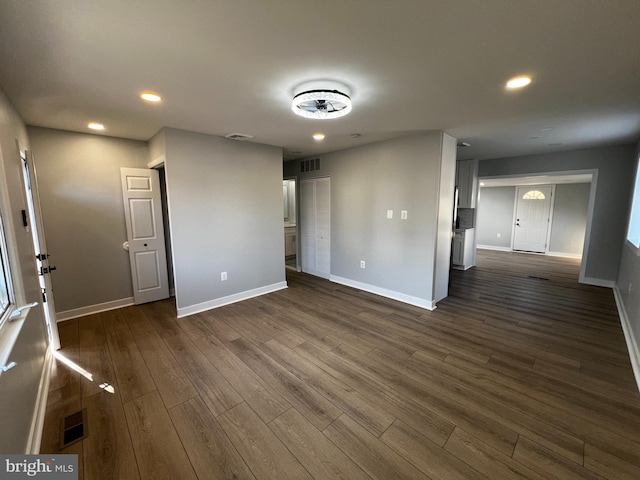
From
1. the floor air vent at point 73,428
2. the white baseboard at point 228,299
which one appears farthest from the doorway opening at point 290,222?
the floor air vent at point 73,428

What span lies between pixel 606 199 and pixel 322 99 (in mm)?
5621

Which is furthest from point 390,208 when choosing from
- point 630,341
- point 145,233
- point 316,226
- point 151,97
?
point 145,233

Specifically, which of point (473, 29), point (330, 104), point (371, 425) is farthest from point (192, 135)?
point (371, 425)

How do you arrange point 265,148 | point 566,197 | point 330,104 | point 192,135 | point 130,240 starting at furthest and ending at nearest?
point 566,197, point 265,148, point 130,240, point 192,135, point 330,104

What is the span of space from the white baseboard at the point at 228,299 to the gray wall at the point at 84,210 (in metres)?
1.18

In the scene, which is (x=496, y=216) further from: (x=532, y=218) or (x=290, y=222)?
(x=290, y=222)

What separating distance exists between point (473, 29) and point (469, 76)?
1.90 feet

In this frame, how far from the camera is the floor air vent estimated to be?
1.69 meters

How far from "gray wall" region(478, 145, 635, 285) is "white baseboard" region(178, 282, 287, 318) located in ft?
18.9

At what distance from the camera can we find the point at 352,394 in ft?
6.96

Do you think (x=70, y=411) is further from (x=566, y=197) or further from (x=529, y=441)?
(x=566, y=197)

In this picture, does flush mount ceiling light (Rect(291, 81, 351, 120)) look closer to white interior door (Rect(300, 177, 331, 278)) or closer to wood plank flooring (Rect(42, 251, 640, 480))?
wood plank flooring (Rect(42, 251, 640, 480))

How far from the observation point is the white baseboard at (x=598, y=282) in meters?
4.70

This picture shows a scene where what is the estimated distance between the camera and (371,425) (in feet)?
5.97
